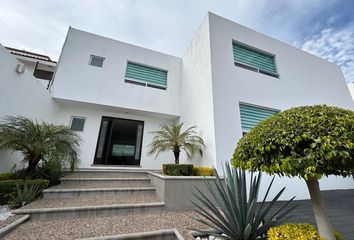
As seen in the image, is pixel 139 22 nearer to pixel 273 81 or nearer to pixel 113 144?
pixel 113 144

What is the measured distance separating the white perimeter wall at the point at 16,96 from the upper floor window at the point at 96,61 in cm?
207

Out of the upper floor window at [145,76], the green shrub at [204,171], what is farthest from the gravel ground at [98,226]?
the upper floor window at [145,76]

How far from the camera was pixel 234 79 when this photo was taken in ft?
17.0

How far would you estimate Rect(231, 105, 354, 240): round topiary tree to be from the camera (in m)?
1.36

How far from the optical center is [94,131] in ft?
20.2

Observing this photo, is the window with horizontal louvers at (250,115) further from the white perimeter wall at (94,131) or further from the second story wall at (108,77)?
the white perimeter wall at (94,131)

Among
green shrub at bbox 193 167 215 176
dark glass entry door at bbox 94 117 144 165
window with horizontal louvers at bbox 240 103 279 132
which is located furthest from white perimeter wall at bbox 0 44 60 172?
window with horizontal louvers at bbox 240 103 279 132

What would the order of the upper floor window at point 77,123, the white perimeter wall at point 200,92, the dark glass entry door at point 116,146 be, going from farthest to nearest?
Result: the dark glass entry door at point 116,146 < the upper floor window at point 77,123 < the white perimeter wall at point 200,92

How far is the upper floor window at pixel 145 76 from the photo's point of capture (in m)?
Answer: 6.67

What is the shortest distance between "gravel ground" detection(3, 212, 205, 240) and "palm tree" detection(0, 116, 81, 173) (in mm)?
1616

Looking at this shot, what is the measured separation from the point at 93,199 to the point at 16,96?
346 centimetres

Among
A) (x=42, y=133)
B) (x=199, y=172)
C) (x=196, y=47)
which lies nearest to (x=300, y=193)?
(x=199, y=172)


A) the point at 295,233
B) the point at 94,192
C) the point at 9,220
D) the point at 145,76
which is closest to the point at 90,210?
the point at 94,192

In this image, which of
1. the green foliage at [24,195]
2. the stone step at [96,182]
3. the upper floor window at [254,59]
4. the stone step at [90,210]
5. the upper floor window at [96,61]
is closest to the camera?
the stone step at [90,210]
